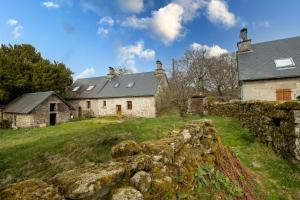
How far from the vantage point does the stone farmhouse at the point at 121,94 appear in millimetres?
28250

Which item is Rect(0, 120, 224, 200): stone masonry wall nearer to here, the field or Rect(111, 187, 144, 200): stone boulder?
Rect(111, 187, 144, 200): stone boulder

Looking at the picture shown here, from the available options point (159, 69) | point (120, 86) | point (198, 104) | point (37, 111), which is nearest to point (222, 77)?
point (159, 69)

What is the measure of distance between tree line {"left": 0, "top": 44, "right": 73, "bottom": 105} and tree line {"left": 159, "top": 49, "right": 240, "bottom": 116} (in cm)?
1613

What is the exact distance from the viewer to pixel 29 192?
1.92m

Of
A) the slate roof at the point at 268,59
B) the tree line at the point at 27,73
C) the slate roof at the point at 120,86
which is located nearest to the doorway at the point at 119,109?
the slate roof at the point at 120,86

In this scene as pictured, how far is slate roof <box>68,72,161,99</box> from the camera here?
95.1 ft

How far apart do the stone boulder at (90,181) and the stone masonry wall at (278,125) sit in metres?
5.14

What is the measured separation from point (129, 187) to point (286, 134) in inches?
212

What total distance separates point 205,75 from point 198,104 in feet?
55.1

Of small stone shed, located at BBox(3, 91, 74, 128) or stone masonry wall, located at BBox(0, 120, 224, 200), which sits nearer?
stone masonry wall, located at BBox(0, 120, 224, 200)

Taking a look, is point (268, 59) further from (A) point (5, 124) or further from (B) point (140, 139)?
(A) point (5, 124)

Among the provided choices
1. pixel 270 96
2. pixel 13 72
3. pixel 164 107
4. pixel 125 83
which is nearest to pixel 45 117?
pixel 13 72

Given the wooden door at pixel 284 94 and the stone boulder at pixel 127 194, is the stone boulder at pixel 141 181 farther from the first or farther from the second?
the wooden door at pixel 284 94

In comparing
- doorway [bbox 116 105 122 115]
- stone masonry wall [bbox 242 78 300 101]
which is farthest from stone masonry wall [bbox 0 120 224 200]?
doorway [bbox 116 105 122 115]
